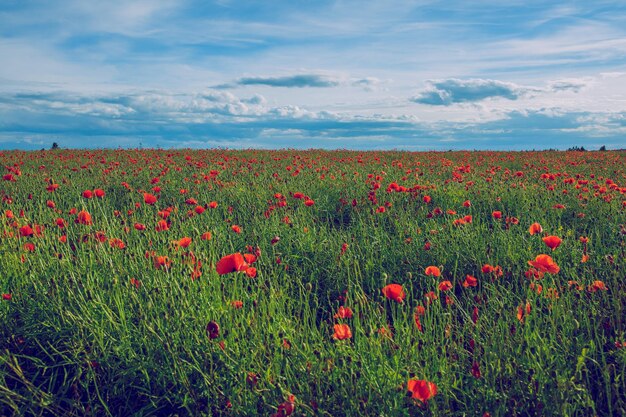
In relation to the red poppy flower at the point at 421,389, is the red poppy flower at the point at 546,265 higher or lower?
higher

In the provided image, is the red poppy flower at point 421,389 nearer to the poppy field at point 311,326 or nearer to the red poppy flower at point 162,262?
the poppy field at point 311,326

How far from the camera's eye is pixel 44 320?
2.84m

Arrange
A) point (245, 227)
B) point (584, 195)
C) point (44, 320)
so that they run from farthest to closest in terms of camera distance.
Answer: point (584, 195) < point (245, 227) < point (44, 320)

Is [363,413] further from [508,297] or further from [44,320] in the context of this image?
[44,320]

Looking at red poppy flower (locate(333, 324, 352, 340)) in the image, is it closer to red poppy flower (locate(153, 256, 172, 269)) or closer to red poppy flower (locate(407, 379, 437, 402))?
red poppy flower (locate(407, 379, 437, 402))

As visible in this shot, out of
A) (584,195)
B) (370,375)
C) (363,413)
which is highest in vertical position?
(584,195)

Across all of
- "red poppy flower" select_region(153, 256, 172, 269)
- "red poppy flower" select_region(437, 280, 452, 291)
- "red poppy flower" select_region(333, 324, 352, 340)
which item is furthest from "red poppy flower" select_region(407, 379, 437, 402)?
"red poppy flower" select_region(153, 256, 172, 269)

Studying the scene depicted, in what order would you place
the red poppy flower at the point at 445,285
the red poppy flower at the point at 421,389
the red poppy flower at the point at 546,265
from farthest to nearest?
the red poppy flower at the point at 445,285 → the red poppy flower at the point at 546,265 → the red poppy flower at the point at 421,389

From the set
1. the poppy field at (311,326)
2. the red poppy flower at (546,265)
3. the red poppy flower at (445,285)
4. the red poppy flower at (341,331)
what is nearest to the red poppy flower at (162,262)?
the poppy field at (311,326)

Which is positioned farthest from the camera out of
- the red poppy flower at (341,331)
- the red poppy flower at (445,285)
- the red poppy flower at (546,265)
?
the red poppy flower at (445,285)

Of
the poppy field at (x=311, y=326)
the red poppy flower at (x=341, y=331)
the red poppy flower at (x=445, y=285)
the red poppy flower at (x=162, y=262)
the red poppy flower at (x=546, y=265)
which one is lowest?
the poppy field at (x=311, y=326)

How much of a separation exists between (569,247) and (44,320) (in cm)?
371

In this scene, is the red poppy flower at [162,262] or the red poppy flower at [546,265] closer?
the red poppy flower at [546,265]

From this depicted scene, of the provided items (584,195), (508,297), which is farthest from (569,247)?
(584,195)
